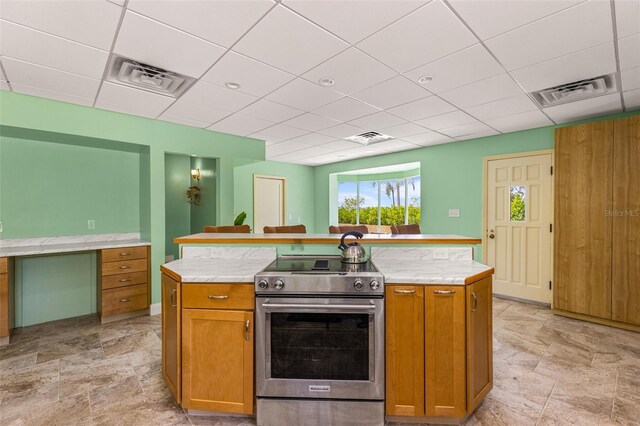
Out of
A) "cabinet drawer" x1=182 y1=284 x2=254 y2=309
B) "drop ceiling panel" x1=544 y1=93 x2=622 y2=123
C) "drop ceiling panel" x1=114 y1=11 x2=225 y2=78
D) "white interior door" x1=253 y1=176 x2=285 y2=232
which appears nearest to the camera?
"cabinet drawer" x1=182 y1=284 x2=254 y2=309

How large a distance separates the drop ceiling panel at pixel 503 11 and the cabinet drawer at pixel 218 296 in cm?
200

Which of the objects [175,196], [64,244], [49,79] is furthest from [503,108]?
[175,196]

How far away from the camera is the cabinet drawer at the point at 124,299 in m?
3.35

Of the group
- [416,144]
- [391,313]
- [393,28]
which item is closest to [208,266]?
[391,313]

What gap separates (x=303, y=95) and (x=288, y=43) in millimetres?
941

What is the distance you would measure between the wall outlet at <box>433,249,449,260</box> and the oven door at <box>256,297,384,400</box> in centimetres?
79

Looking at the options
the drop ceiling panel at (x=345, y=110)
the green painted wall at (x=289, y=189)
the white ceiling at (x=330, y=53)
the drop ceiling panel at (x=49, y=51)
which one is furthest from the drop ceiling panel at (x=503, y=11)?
the green painted wall at (x=289, y=189)

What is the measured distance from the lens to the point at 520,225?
170 inches

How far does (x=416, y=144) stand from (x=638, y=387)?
394 centimetres

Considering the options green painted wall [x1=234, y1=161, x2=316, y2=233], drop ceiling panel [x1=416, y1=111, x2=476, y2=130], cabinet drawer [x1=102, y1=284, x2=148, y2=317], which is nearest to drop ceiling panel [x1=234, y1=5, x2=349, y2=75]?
drop ceiling panel [x1=416, y1=111, x2=476, y2=130]

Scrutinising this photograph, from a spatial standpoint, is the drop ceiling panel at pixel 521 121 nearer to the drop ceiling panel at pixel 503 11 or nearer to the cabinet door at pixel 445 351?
the drop ceiling panel at pixel 503 11

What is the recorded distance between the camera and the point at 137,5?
1.67 metres

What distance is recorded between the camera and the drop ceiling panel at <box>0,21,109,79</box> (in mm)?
1934

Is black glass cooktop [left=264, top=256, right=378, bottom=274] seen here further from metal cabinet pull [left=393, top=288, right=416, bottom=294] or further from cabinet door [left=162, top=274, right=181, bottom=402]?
cabinet door [left=162, top=274, right=181, bottom=402]
